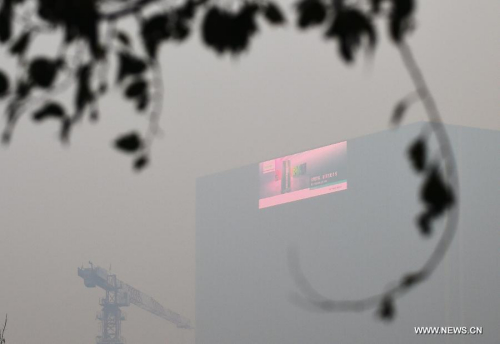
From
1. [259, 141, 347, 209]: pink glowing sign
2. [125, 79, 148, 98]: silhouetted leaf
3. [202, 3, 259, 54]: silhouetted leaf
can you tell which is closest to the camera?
[202, 3, 259, 54]: silhouetted leaf

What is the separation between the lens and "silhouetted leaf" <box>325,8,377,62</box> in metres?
1.39

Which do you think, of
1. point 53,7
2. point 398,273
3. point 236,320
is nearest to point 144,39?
point 53,7

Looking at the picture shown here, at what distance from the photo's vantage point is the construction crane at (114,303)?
23.9 meters

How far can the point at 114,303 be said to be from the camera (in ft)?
92.7

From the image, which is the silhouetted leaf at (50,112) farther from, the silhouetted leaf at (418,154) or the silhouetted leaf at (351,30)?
the silhouetted leaf at (418,154)

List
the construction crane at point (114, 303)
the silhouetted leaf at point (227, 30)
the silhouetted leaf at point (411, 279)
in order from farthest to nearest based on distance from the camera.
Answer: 1. the construction crane at point (114, 303)
2. the silhouetted leaf at point (227, 30)
3. the silhouetted leaf at point (411, 279)

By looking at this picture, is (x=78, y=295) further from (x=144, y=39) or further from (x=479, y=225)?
(x=144, y=39)

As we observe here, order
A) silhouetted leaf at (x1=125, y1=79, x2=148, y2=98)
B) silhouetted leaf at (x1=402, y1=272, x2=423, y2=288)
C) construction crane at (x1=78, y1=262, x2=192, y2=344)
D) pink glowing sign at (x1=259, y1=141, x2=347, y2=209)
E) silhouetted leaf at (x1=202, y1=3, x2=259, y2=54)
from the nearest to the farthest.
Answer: silhouetted leaf at (x1=402, y1=272, x2=423, y2=288) → silhouetted leaf at (x1=202, y1=3, x2=259, y2=54) → silhouetted leaf at (x1=125, y1=79, x2=148, y2=98) → pink glowing sign at (x1=259, y1=141, x2=347, y2=209) → construction crane at (x1=78, y1=262, x2=192, y2=344)

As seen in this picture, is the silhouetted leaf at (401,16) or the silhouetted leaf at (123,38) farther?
the silhouetted leaf at (123,38)

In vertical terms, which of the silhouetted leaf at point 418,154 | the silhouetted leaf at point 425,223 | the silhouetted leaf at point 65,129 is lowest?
the silhouetted leaf at point 425,223

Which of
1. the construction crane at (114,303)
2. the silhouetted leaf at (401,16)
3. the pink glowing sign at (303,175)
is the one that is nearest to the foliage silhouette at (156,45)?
the silhouetted leaf at (401,16)

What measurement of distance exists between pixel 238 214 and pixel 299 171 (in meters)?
2.01

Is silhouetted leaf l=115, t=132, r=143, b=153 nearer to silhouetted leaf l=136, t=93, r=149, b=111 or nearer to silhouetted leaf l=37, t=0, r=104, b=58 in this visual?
silhouetted leaf l=136, t=93, r=149, b=111
